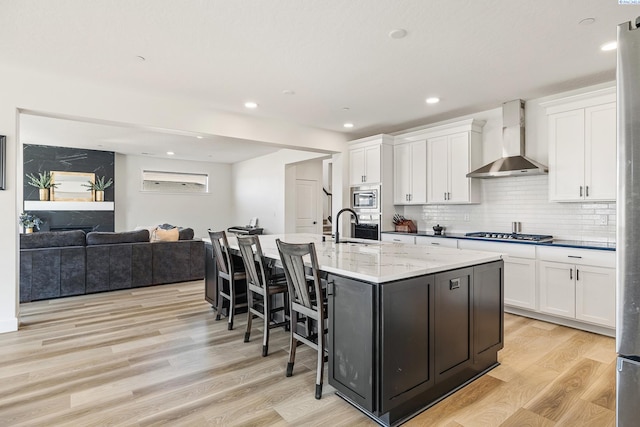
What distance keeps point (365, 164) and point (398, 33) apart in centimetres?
318

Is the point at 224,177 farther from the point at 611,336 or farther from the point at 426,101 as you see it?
the point at 611,336

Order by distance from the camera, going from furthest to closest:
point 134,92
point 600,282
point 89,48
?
point 134,92
point 600,282
point 89,48

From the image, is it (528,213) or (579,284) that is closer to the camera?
(579,284)

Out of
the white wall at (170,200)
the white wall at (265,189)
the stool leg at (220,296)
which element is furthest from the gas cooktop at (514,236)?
the white wall at (170,200)

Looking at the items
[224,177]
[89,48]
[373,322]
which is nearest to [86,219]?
[224,177]

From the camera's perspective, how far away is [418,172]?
5.28m

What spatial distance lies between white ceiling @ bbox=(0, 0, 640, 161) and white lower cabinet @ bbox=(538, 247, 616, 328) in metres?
1.86

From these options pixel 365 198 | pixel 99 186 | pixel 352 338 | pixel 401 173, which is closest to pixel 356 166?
pixel 365 198

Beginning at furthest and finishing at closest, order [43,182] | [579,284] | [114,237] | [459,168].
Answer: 1. [43,182]
2. [114,237]
3. [459,168]
4. [579,284]

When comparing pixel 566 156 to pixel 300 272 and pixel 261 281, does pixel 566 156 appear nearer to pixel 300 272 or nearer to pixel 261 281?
pixel 300 272

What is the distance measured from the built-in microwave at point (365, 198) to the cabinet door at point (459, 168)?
46.0 inches

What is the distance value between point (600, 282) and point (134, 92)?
5.39 metres

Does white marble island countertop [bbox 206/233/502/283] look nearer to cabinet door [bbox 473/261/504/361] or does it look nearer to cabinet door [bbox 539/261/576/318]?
cabinet door [bbox 473/261/504/361]

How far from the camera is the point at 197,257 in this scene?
5824 millimetres
